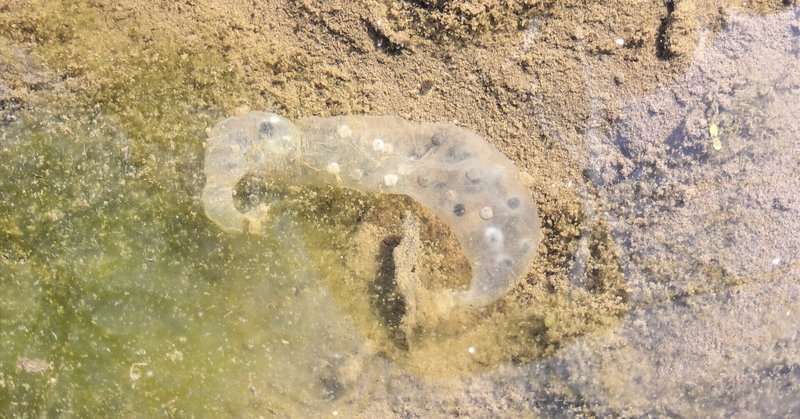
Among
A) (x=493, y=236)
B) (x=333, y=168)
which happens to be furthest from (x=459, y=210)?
(x=333, y=168)

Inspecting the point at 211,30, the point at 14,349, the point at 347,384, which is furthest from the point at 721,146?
the point at 14,349

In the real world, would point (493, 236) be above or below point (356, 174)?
below

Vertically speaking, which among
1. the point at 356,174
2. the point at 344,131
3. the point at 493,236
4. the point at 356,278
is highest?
the point at 344,131

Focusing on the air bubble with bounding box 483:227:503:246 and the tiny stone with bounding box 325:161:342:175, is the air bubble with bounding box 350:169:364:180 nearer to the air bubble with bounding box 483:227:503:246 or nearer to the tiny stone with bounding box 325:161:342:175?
the tiny stone with bounding box 325:161:342:175

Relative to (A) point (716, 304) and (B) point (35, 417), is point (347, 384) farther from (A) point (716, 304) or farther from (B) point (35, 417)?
(A) point (716, 304)

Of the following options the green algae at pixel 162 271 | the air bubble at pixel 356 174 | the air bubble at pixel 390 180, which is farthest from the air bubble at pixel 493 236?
the air bubble at pixel 356 174

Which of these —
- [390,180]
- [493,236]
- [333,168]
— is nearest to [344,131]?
[333,168]

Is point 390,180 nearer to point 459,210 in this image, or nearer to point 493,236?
point 459,210
